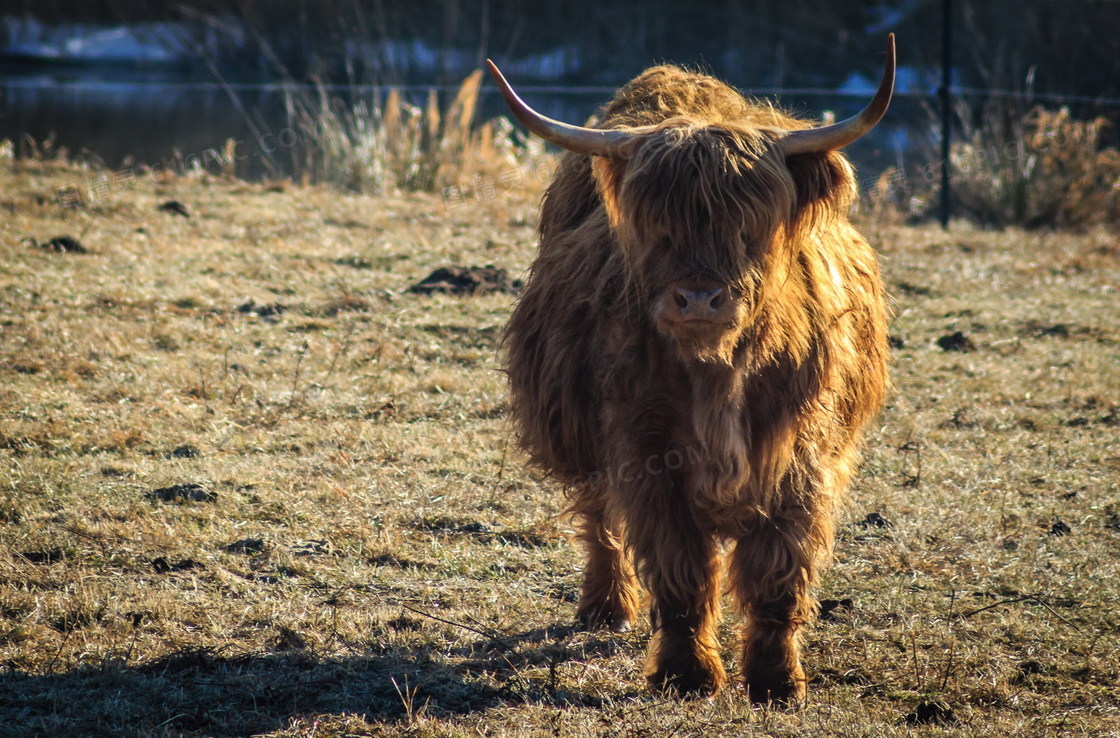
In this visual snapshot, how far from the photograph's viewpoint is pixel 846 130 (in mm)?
2807

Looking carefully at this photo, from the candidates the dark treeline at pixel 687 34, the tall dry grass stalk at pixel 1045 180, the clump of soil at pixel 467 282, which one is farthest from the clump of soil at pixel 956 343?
the dark treeline at pixel 687 34

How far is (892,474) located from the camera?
180 inches

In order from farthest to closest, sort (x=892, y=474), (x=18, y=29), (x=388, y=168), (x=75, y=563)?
(x=18, y=29) → (x=388, y=168) → (x=892, y=474) → (x=75, y=563)

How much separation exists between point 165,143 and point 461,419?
32.1 feet

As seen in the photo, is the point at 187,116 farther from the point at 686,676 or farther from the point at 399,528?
the point at 686,676

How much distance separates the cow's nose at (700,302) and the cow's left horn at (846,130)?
490mm

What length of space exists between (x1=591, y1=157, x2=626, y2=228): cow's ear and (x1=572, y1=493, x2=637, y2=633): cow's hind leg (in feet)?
2.87

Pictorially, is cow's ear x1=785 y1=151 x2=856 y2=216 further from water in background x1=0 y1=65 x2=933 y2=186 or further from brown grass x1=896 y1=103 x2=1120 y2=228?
brown grass x1=896 y1=103 x2=1120 y2=228

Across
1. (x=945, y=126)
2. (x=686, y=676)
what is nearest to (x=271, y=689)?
(x=686, y=676)

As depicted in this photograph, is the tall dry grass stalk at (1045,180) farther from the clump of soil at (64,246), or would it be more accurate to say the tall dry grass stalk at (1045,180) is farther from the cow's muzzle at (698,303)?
the cow's muzzle at (698,303)

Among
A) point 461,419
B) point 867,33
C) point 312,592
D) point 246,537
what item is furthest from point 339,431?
point 867,33

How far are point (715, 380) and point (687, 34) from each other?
871 inches

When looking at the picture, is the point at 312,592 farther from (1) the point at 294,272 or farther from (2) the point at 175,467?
(1) the point at 294,272

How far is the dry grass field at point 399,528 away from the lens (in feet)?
9.41
